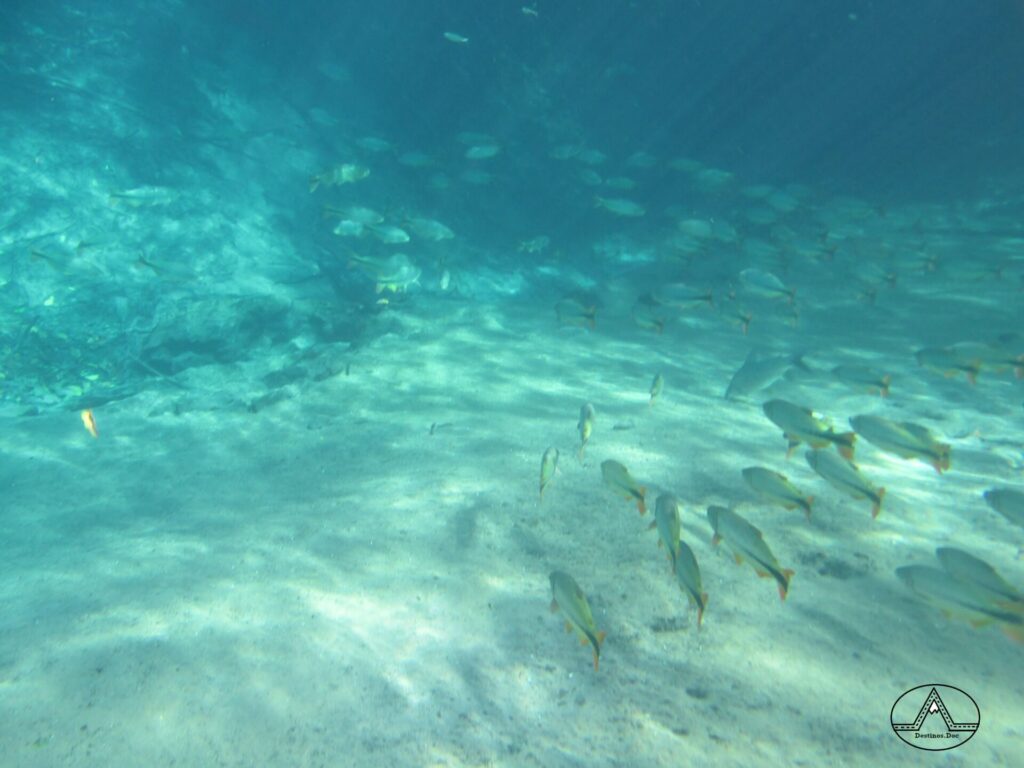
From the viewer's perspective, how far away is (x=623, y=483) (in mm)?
3531

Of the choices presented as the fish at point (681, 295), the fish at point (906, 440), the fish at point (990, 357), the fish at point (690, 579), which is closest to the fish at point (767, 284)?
the fish at point (681, 295)

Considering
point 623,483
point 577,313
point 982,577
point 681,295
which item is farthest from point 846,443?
point 577,313

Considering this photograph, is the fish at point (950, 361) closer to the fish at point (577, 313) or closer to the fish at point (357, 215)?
the fish at point (577, 313)

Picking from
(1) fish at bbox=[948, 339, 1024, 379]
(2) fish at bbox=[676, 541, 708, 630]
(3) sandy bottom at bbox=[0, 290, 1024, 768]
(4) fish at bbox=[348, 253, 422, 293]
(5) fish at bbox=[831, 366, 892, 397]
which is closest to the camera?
(3) sandy bottom at bbox=[0, 290, 1024, 768]

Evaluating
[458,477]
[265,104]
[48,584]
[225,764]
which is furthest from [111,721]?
[265,104]

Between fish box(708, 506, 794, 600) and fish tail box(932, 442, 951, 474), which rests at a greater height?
fish tail box(932, 442, 951, 474)

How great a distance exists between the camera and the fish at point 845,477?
3.30 m

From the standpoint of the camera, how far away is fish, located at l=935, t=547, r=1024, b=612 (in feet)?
8.04

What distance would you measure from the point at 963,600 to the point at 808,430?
1457mm

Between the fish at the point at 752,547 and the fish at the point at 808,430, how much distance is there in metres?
1.37

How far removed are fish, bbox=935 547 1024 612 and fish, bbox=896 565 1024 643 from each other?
32 mm

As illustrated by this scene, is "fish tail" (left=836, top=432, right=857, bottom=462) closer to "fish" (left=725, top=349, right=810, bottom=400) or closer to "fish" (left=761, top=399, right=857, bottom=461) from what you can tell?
"fish" (left=761, top=399, right=857, bottom=461)

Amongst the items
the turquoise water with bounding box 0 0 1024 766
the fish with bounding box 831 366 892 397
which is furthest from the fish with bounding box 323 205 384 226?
the fish with bounding box 831 366 892 397

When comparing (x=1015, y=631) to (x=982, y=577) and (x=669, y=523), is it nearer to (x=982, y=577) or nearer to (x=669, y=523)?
(x=982, y=577)
